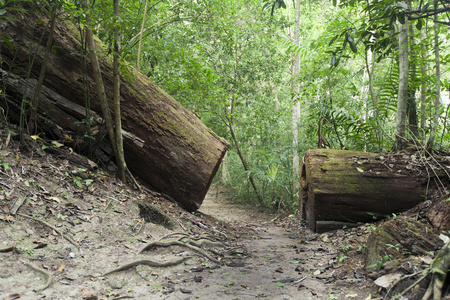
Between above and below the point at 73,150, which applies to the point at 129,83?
above

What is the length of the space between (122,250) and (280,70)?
396 inches

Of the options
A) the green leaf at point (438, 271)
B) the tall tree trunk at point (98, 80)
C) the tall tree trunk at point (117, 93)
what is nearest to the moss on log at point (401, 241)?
the green leaf at point (438, 271)

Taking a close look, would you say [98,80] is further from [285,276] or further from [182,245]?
[285,276]

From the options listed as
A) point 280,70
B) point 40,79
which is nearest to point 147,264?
point 40,79

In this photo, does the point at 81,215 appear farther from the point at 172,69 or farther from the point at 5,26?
the point at 172,69

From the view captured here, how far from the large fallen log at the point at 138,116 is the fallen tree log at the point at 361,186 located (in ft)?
6.68

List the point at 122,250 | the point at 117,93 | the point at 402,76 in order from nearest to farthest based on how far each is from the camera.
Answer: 1. the point at 122,250
2. the point at 117,93
3. the point at 402,76

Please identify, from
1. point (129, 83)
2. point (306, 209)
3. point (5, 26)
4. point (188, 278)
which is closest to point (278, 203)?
point (306, 209)

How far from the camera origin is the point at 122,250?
3551 mm

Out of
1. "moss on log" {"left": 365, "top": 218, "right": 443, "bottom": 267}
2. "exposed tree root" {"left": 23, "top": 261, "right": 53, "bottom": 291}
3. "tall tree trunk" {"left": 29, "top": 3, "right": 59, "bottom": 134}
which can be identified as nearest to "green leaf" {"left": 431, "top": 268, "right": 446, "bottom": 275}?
"moss on log" {"left": 365, "top": 218, "right": 443, "bottom": 267}

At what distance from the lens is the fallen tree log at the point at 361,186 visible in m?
4.88

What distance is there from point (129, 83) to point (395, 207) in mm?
4928

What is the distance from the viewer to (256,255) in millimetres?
4535

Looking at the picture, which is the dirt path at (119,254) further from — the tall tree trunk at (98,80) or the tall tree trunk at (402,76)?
Answer: the tall tree trunk at (402,76)
